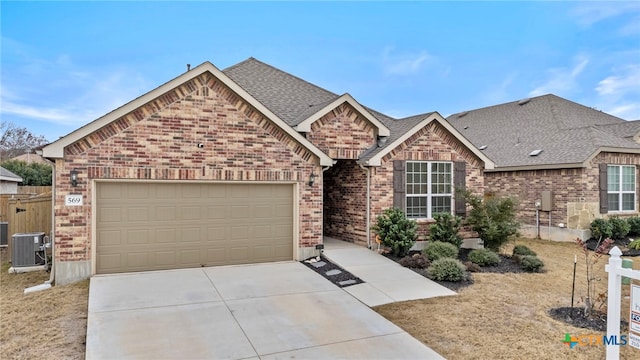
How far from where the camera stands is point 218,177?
9.35 metres

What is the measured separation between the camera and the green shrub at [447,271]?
871 cm

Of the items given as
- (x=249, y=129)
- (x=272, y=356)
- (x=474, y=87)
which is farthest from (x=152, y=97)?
(x=474, y=87)

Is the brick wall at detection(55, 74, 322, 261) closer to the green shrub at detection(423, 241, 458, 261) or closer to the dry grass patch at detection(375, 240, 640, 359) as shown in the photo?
the green shrub at detection(423, 241, 458, 261)

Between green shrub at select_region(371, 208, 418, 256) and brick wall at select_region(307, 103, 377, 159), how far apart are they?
7.45 feet

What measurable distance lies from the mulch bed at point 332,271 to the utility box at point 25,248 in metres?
6.65

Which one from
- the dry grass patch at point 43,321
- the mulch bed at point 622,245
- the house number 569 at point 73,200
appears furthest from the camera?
the mulch bed at point 622,245

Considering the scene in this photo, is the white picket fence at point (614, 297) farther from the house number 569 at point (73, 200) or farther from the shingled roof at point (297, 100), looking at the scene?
the house number 569 at point (73, 200)

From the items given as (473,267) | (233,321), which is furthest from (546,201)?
(233,321)

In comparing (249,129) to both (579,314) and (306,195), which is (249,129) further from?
(579,314)

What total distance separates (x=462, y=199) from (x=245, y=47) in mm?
13366

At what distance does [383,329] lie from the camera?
235 inches

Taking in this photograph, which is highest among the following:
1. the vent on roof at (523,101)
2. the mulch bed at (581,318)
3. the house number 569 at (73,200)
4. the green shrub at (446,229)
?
the vent on roof at (523,101)

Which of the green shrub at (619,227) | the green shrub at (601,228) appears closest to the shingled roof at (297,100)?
the green shrub at (601,228)

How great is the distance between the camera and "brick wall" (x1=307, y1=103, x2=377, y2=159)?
11774mm
